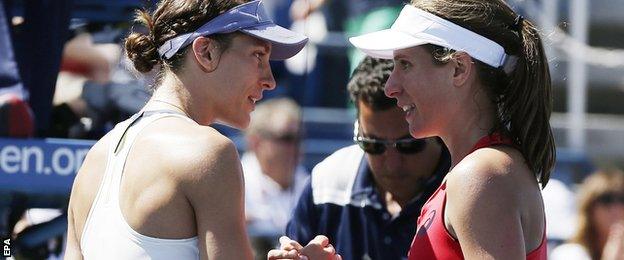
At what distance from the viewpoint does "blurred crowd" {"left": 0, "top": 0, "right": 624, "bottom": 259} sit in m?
3.40

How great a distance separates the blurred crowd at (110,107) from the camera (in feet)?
11.2

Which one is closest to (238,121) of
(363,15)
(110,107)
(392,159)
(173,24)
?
(173,24)

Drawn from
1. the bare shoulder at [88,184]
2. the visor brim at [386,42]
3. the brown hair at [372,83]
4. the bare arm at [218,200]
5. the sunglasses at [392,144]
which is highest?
the visor brim at [386,42]

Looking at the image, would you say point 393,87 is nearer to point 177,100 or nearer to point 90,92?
point 177,100

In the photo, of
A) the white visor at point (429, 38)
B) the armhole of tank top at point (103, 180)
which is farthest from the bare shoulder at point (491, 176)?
the armhole of tank top at point (103, 180)

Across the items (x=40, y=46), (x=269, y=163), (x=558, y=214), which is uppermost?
(x=40, y=46)

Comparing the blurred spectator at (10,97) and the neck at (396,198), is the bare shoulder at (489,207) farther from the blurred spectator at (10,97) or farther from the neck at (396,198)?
the blurred spectator at (10,97)

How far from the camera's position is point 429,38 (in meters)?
2.46

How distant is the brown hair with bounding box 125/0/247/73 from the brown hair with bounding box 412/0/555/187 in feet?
1.56

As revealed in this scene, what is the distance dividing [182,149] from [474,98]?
648 millimetres

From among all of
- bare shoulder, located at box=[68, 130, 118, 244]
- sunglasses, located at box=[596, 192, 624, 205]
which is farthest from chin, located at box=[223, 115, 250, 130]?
sunglasses, located at box=[596, 192, 624, 205]

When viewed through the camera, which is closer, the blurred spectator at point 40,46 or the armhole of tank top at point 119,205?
the armhole of tank top at point 119,205

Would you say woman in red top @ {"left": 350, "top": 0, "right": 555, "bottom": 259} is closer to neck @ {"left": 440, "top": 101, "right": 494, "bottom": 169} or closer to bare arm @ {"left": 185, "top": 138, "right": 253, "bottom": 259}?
neck @ {"left": 440, "top": 101, "right": 494, "bottom": 169}

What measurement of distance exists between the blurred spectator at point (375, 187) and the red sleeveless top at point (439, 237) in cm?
96
